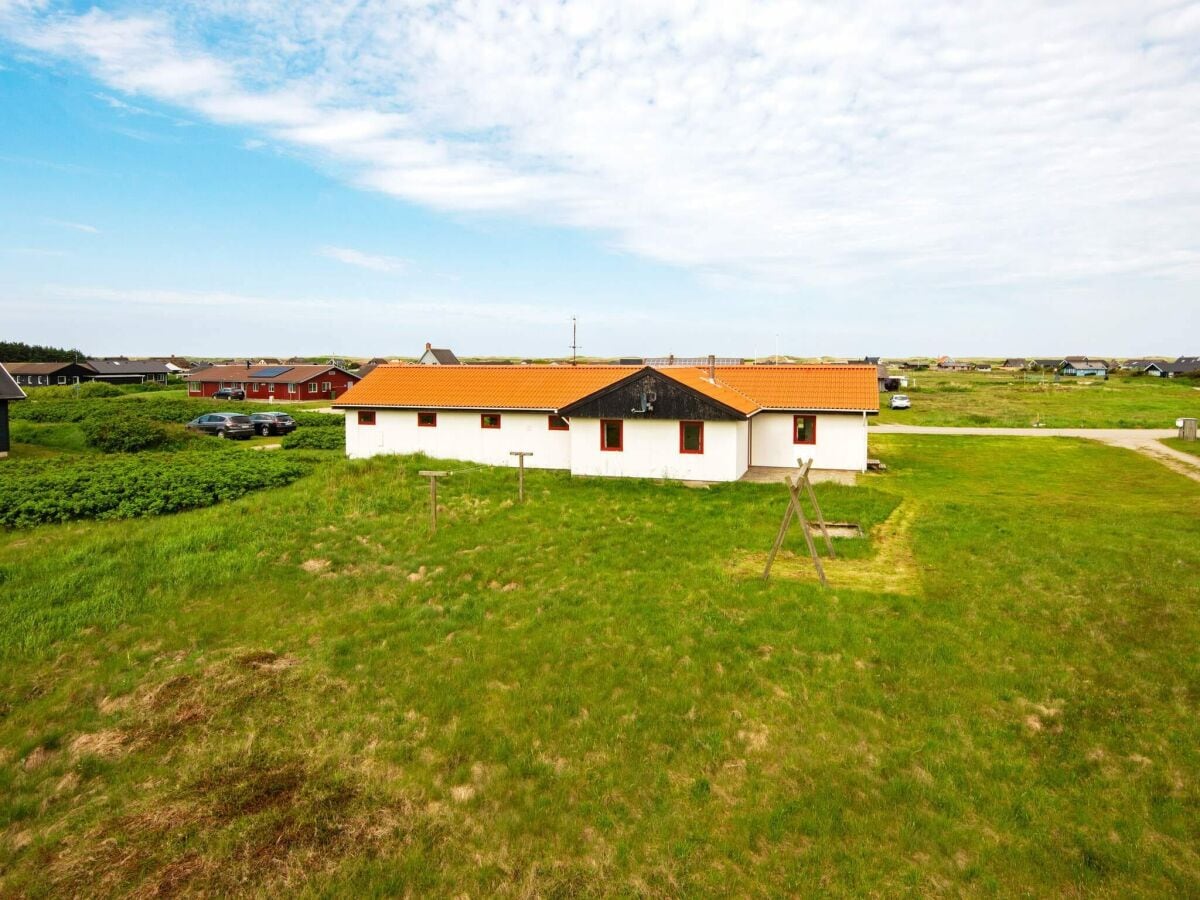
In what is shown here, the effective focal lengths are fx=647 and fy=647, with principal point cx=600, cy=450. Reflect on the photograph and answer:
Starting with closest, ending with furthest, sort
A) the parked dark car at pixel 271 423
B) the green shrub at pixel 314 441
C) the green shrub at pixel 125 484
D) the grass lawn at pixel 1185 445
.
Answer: the green shrub at pixel 125 484 → the grass lawn at pixel 1185 445 → the green shrub at pixel 314 441 → the parked dark car at pixel 271 423

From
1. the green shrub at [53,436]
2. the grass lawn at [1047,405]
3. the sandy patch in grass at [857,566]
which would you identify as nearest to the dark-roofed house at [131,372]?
the green shrub at [53,436]

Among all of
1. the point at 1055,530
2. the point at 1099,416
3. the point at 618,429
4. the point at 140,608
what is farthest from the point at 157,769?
the point at 1099,416

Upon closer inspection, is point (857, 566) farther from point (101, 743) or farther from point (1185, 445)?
point (1185, 445)

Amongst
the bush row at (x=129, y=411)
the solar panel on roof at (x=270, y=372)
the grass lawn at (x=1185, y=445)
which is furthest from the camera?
the solar panel on roof at (x=270, y=372)

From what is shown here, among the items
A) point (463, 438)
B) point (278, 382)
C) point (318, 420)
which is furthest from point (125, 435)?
point (278, 382)

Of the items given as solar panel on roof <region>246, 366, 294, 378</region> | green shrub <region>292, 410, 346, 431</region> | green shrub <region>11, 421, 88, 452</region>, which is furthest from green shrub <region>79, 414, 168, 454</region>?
solar panel on roof <region>246, 366, 294, 378</region>

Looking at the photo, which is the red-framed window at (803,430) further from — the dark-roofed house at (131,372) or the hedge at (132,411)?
the dark-roofed house at (131,372)

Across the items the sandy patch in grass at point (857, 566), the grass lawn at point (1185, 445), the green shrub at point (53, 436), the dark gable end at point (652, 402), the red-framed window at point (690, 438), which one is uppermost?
the dark gable end at point (652, 402)
